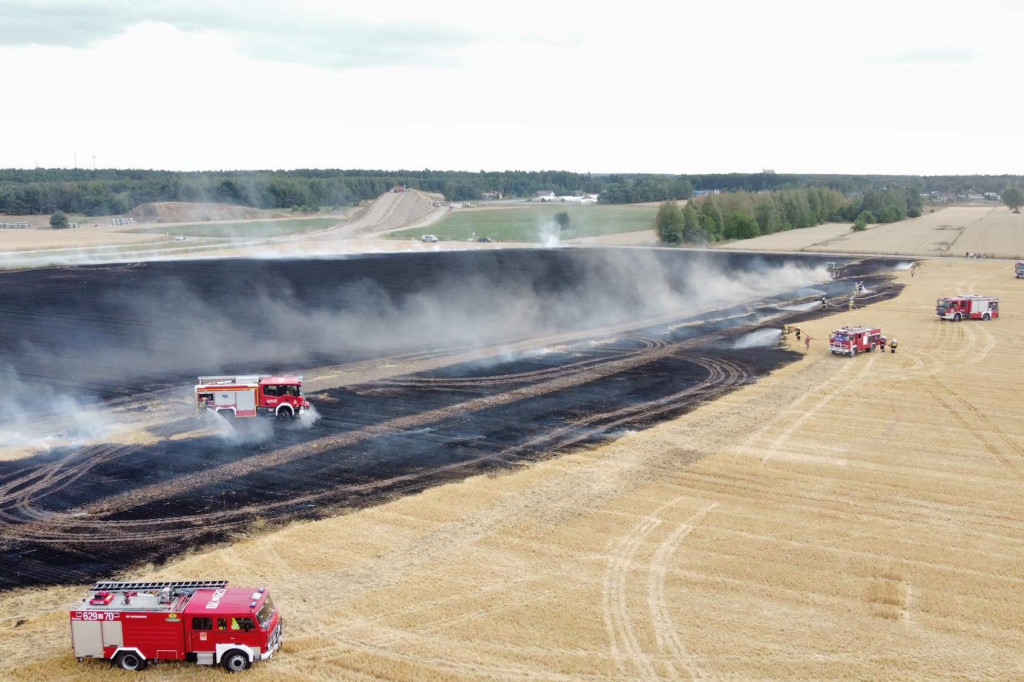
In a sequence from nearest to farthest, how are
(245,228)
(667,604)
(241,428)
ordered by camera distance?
(667,604)
(241,428)
(245,228)

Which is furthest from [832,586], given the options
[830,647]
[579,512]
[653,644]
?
[579,512]

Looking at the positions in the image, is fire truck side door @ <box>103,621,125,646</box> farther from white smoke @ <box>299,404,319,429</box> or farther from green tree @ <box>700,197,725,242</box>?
green tree @ <box>700,197,725,242</box>

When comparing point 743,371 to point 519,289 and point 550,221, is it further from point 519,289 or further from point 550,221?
point 550,221

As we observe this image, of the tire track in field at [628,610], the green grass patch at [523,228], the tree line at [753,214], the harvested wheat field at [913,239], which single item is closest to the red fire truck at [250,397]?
the tire track in field at [628,610]

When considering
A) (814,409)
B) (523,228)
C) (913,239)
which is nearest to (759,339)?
(814,409)

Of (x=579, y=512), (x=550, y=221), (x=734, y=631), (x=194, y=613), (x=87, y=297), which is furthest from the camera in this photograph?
(x=550, y=221)

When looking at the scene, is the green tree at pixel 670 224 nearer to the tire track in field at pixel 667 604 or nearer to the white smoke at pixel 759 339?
the white smoke at pixel 759 339

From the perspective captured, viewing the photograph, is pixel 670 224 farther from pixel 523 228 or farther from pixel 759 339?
pixel 759 339
